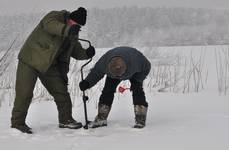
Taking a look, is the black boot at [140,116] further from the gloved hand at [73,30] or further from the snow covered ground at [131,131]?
the gloved hand at [73,30]

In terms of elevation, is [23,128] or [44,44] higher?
[44,44]

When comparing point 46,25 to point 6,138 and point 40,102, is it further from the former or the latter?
point 40,102

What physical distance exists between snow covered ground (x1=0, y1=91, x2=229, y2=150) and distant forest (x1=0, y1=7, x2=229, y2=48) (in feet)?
49.3

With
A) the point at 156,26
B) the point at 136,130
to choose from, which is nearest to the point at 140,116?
the point at 136,130

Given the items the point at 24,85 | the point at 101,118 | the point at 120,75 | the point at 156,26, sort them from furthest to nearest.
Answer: the point at 156,26, the point at 101,118, the point at 120,75, the point at 24,85

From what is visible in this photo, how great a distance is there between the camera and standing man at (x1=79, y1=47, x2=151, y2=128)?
4.73 metres

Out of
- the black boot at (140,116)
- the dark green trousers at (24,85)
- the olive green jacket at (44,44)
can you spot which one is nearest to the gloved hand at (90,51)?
the olive green jacket at (44,44)

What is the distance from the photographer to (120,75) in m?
4.73

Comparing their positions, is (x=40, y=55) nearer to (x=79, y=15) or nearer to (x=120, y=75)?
(x=79, y=15)

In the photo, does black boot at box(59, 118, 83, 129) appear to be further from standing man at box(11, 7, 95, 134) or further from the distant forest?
the distant forest

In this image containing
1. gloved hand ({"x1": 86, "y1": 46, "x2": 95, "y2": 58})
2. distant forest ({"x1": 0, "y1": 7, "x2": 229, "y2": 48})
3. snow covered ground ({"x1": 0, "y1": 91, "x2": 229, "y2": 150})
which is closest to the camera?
snow covered ground ({"x1": 0, "y1": 91, "x2": 229, "y2": 150})

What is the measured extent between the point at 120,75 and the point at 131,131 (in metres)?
0.57

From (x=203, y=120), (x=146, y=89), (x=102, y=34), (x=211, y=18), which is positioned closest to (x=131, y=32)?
(x=102, y=34)

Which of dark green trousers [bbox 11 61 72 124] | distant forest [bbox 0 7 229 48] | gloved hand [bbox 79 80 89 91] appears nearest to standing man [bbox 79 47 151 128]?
gloved hand [bbox 79 80 89 91]
